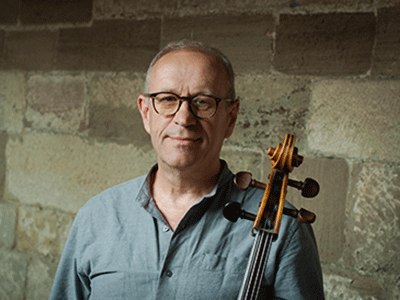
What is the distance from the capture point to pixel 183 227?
122 cm

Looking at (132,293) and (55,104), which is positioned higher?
(55,104)

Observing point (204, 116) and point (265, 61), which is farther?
point (265, 61)

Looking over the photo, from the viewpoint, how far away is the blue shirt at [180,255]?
1.16m

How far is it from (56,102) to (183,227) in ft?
4.83

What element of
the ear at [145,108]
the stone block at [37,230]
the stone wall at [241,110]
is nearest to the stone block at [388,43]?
the stone wall at [241,110]

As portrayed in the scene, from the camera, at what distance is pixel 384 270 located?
1651 mm

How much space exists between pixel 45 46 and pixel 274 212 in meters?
1.92

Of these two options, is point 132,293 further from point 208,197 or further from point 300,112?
point 300,112

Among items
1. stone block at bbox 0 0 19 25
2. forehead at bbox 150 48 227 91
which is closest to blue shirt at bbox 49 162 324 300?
forehead at bbox 150 48 227 91

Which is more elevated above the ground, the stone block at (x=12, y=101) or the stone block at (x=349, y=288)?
the stone block at (x=12, y=101)

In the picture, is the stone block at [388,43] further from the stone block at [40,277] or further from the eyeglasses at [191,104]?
the stone block at [40,277]

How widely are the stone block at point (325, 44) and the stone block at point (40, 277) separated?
1.83m

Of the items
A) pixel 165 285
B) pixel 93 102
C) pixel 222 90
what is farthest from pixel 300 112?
pixel 93 102

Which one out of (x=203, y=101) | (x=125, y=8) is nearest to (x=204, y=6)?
(x=125, y=8)
